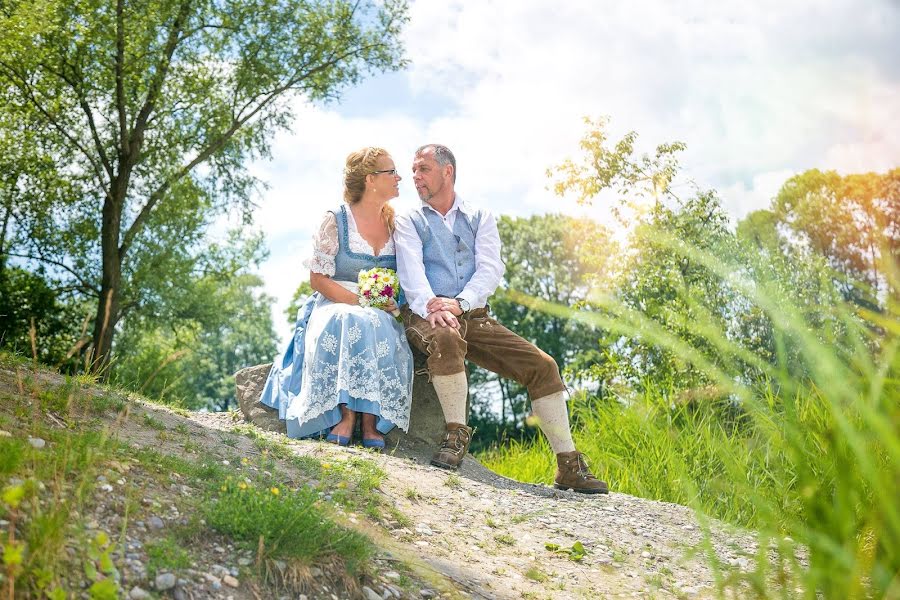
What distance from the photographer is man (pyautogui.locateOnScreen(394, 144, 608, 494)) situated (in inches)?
229

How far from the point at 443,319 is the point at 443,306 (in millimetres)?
95

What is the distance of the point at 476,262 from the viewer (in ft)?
A: 20.4

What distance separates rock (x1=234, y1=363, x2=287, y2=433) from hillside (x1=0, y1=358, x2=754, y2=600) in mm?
424

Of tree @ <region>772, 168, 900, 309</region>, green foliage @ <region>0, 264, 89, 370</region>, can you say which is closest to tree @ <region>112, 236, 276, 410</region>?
green foliage @ <region>0, 264, 89, 370</region>

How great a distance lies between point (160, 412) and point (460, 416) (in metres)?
1.99

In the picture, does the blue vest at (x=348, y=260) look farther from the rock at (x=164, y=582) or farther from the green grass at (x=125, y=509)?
the rock at (x=164, y=582)

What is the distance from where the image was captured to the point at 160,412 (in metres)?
5.31

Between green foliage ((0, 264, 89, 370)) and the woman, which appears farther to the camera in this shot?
green foliage ((0, 264, 89, 370))

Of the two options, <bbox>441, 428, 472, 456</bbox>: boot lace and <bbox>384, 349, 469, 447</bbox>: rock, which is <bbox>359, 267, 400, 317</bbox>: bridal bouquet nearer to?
<bbox>384, 349, 469, 447</bbox>: rock

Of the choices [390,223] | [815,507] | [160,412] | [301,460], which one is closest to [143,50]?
[390,223]

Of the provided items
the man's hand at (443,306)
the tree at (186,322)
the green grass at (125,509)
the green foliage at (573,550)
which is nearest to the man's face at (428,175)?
the man's hand at (443,306)

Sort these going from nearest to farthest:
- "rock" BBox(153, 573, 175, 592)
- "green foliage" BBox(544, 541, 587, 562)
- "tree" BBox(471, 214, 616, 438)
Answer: "rock" BBox(153, 573, 175, 592), "green foliage" BBox(544, 541, 587, 562), "tree" BBox(471, 214, 616, 438)

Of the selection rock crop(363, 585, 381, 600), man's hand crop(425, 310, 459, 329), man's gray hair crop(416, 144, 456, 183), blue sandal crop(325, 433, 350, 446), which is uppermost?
man's gray hair crop(416, 144, 456, 183)

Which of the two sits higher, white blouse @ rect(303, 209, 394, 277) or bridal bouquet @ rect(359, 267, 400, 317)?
white blouse @ rect(303, 209, 394, 277)
